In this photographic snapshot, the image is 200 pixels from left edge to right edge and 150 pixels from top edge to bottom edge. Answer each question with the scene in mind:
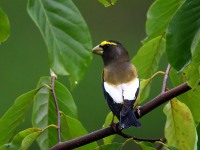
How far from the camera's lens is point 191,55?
132 cm

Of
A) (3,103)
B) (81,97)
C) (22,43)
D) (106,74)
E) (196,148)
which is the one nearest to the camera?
(196,148)

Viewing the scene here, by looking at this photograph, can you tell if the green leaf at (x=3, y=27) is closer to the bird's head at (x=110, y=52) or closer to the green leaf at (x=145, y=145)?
the green leaf at (x=145, y=145)

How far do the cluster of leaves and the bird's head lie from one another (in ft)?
1.65

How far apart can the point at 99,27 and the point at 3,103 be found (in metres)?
1.06

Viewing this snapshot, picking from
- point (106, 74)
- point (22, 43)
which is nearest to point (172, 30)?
point (106, 74)

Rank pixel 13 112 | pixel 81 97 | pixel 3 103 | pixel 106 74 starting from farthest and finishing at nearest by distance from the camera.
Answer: pixel 81 97 < pixel 3 103 < pixel 106 74 < pixel 13 112

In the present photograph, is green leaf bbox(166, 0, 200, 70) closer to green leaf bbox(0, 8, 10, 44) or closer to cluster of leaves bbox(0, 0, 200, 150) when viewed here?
cluster of leaves bbox(0, 0, 200, 150)

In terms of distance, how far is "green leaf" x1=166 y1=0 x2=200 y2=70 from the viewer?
51.8 inches

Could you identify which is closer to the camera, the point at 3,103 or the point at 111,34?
the point at 3,103

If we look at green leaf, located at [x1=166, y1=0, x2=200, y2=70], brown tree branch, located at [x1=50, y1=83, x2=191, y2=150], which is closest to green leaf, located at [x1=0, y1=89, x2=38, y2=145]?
brown tree branch, located at [x1=50, y1=83, x2=191, y2=150]

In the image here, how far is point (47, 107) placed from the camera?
5.55 ft

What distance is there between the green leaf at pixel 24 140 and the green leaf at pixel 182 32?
13.8 inches

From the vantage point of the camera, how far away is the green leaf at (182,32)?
132 centimetres

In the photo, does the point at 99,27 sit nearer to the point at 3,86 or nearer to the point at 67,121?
the point at 3,86
